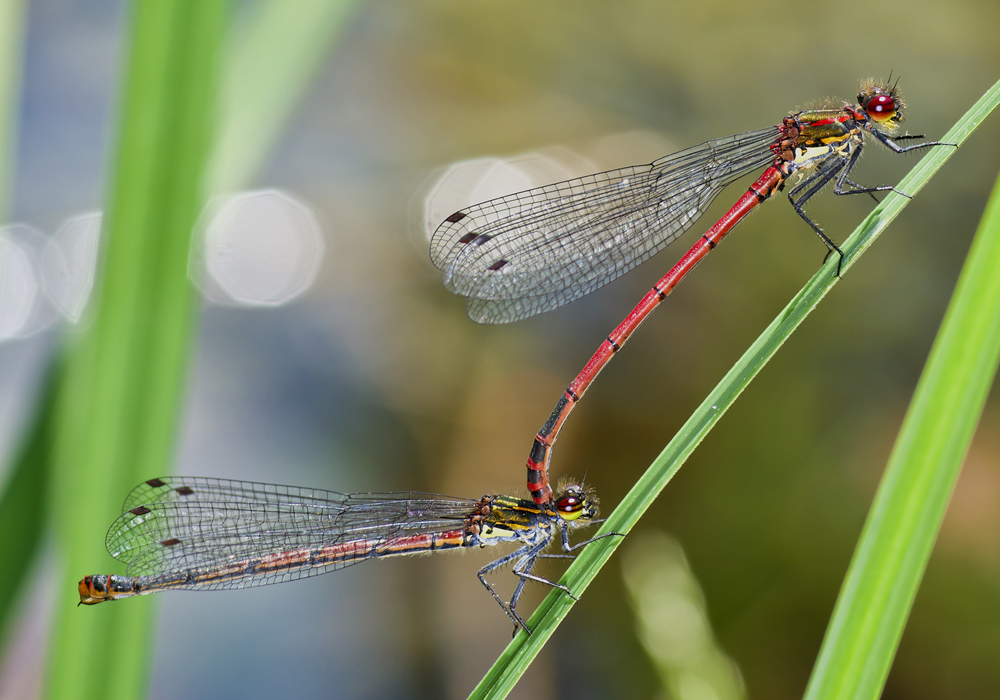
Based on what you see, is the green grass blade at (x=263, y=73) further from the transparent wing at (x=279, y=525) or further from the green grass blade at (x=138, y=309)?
the transparent wing at (x=279, y=525)

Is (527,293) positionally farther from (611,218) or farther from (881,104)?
(881,104)

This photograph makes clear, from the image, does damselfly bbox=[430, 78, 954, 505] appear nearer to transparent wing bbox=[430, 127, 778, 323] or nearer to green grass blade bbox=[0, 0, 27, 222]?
transparent wing bbox=[430, 127, 778, 323]

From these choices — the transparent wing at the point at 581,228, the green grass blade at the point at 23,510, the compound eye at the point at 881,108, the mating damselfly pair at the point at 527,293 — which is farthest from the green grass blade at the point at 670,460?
the green grass blade at the point at 23,510

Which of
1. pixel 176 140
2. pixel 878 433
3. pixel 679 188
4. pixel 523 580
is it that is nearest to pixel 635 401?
pixel 878 433

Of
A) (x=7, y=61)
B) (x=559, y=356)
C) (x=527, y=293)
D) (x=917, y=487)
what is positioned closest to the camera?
(x=917, y=487)

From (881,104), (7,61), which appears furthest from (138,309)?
(881,104)

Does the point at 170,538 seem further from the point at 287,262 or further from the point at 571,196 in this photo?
the point at 287,262

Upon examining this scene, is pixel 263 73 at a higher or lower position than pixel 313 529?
higher
